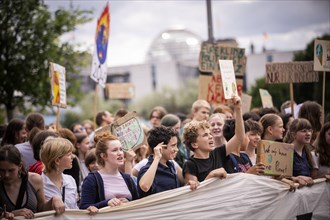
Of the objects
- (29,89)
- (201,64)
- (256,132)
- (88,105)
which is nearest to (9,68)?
(29,89)

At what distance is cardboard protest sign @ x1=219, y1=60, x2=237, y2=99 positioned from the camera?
22.9 feet

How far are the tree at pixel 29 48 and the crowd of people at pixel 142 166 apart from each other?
1116 centimetres

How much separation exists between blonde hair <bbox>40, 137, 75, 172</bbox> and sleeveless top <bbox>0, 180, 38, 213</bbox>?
47 cm

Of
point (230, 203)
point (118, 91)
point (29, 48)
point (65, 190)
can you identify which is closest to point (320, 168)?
point (230, 203)

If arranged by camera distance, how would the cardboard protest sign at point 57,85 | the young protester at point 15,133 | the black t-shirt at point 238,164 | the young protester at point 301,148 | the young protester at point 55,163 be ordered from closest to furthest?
the young protester at point 55,163
the black t-shirt at point 238,164
the young protester at point 301,148
the young protester at point 15,133
the cardboard protest sign at point 57,85

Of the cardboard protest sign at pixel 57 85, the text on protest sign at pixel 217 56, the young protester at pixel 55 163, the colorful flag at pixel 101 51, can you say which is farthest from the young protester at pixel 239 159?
the text on protest sign at pixel 217 56

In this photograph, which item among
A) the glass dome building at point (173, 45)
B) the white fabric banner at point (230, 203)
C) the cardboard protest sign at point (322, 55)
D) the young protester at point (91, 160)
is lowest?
the white fabric banner at point (230, 203)

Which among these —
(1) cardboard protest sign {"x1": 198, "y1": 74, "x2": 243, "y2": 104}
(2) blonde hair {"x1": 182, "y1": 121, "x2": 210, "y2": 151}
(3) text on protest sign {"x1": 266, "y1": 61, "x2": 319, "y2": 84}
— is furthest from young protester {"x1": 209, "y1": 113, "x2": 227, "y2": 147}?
(3) text on protest sign {"x1": 266, "y1": 61, "x2": 319, "y2": 84}

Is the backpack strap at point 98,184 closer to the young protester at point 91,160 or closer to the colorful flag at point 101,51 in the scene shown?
the young protester at point 91,160

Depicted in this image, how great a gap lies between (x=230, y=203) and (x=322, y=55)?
499 centimetres

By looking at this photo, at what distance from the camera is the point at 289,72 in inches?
421

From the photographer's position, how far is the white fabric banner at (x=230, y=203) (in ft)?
18.1

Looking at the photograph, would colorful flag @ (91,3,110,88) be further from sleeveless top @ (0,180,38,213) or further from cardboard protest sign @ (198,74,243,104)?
sleeveless top @ (0,180,38,213)

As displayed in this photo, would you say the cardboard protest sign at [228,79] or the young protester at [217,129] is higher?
the cardboard protest sign at [228,79]
